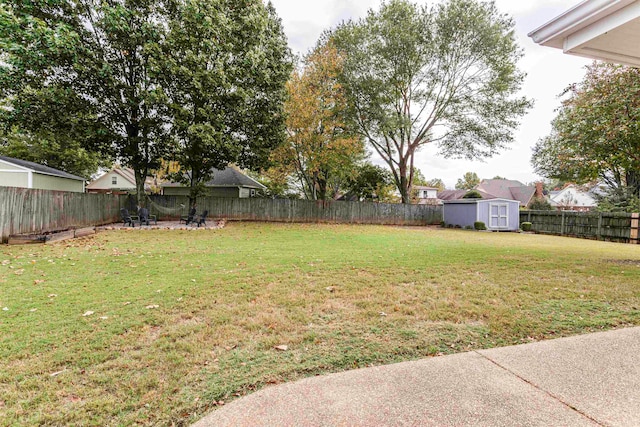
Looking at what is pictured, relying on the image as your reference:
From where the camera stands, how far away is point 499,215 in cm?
1853

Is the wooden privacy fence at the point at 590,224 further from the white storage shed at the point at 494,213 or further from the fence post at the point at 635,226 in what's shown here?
the white storage shed at the point at 494,213

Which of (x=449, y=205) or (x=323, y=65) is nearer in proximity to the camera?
(x=323, y=65)

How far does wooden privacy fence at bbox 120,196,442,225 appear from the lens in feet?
55.8

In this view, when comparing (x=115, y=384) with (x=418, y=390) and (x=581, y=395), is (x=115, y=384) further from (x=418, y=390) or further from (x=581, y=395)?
(x=581, y=395)

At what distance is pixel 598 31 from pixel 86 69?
48.0ft

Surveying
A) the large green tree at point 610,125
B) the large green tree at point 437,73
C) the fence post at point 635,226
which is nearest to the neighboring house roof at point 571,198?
the large green tree at point 437,73

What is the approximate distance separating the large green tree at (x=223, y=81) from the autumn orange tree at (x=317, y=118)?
1.42 meters

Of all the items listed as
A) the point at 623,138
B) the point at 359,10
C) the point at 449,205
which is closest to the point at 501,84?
the point at 449,205

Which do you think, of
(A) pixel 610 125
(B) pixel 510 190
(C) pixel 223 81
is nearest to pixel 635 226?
(A) pixel 610 125

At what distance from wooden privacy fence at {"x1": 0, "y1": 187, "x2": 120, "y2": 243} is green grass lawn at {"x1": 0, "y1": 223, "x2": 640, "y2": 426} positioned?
299cm

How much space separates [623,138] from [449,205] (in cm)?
1413

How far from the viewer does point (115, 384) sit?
194cm

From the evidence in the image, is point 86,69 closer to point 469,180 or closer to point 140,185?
point 140,185

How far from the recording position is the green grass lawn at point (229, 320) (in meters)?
1.89
